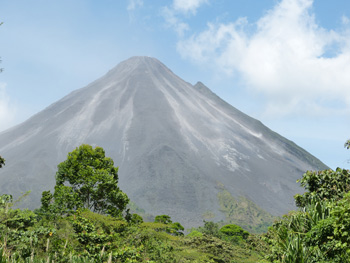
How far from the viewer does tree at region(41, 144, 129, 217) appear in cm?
2777

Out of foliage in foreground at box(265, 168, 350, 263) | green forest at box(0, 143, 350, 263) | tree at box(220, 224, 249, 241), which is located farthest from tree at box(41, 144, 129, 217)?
tree at box(220, 224, 249, 241)

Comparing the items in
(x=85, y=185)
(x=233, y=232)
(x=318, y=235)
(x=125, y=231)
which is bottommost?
(x=233, y=232)

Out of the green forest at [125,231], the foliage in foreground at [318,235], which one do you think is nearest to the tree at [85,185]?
the green forest at [125,231]

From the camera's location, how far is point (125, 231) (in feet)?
66.1

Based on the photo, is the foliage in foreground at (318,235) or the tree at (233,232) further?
the tree at (233,232)

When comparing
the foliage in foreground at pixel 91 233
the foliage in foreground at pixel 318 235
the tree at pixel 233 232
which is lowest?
the tree at pixel 233 232

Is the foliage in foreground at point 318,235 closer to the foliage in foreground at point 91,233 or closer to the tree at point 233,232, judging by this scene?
the foliage in foreground at point 91,233

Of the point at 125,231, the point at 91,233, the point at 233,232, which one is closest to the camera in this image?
the point at 91,233

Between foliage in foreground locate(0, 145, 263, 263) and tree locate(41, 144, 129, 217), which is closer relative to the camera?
foliage in foreground locate(0, 145, 263, 263)

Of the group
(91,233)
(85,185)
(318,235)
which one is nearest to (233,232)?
(85,185)

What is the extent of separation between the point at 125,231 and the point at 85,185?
31.2ft

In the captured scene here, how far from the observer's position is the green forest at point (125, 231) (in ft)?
38.7

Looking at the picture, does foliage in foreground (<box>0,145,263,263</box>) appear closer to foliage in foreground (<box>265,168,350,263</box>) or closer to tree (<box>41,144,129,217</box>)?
tree (<box>41,144,129,217</box>)

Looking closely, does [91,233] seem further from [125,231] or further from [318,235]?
[318,235]
